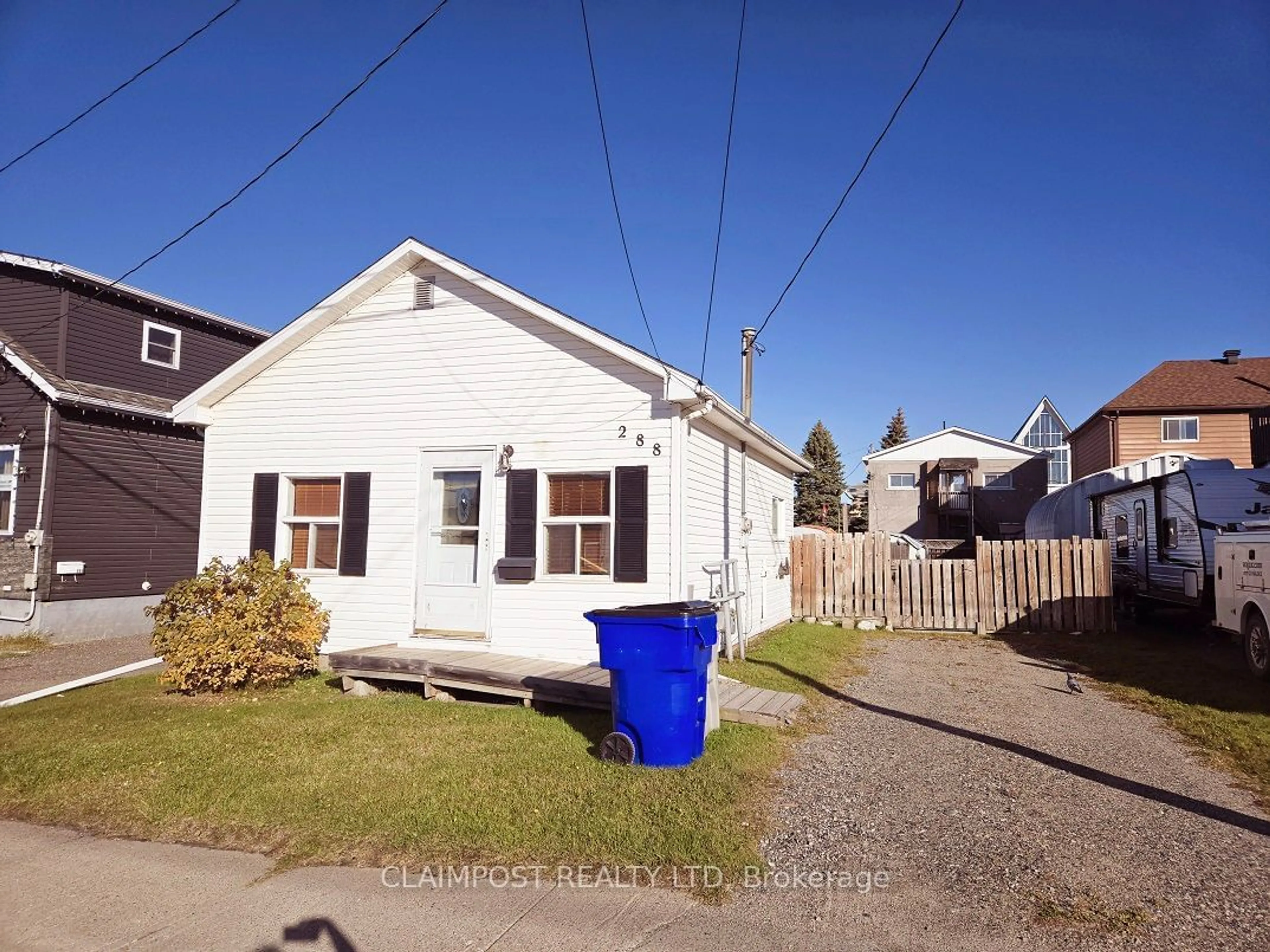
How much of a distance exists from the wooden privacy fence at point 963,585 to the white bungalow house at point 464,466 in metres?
4.04

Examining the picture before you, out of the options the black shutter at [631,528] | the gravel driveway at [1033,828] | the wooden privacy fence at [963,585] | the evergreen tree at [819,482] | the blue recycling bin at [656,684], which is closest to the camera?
the gravel driveway at [1033,828]

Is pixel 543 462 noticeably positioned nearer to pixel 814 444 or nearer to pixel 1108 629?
pixel 1108 629

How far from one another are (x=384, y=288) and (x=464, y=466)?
2911 millimetres

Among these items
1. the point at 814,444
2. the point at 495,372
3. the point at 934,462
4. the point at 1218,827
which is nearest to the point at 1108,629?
the point at 1218,827

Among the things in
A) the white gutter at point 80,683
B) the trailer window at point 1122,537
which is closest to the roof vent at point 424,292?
the white gutter at point 80,683

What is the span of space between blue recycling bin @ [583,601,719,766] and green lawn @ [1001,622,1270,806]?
392 centimetres

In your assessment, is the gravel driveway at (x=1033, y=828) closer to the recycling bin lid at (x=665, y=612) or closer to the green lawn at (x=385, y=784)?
the green lawn at (x=385, y=784)

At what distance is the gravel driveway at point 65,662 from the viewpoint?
32.5 ft

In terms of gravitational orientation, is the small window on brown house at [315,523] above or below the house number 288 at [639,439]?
below

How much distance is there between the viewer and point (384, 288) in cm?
1048

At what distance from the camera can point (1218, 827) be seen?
4.66 metres

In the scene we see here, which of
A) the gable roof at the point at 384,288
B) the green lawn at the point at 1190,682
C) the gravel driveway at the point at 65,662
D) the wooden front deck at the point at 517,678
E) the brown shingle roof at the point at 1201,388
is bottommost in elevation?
the gravel driveway at the point at 65,662

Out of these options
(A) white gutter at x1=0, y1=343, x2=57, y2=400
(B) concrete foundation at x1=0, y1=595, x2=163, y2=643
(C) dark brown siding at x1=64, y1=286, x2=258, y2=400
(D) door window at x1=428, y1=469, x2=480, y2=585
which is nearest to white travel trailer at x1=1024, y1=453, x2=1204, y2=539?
(D) door window at x1=428, y1=469, x2=480, y2=585

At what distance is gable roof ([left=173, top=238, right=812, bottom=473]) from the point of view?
28.5 ft
